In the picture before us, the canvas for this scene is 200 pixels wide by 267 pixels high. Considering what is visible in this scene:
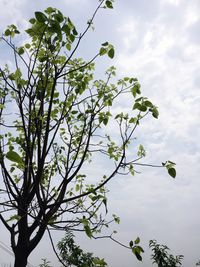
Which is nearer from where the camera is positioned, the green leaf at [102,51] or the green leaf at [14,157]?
the green leaf at [14,157]

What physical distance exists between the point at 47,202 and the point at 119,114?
1.72 m

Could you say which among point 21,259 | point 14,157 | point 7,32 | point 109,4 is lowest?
point 14,157

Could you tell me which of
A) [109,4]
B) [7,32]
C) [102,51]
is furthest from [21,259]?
[109,4]

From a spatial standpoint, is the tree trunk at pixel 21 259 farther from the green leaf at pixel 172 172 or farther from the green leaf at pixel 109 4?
the green leaf at pixel 109 4

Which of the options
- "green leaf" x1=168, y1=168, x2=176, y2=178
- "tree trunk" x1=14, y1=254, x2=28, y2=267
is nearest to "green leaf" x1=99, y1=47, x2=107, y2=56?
"green leaf" x1=168, y1=168, x2=176, y2=178

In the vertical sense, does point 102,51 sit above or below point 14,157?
above

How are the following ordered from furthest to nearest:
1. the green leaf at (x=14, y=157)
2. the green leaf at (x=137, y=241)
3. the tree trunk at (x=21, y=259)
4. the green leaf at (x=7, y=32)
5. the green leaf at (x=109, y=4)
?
the green leaf at (x=7, y=32) → the tree trunk at (x=21, y=259) → the green leaf at (x=109, y=4) → the green leaf at (x=137, y=241) → the green leaf at (x=14, y=157)

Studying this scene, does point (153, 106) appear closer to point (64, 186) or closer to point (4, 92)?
point (64, 186)

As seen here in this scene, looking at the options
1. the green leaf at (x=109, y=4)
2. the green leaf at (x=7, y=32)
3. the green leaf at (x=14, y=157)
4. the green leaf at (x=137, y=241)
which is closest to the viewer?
the green leaf at (x=14, y=157)

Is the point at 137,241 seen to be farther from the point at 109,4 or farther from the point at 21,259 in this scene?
the point at 109,4

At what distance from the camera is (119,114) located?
454 cm

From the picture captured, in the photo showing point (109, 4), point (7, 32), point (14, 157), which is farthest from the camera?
point (7, 32)

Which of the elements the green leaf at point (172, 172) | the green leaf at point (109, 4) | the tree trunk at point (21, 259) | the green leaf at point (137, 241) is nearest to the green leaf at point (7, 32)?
the green leaf at point (109, 4)

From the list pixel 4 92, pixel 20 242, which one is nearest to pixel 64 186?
pixel 20 242
